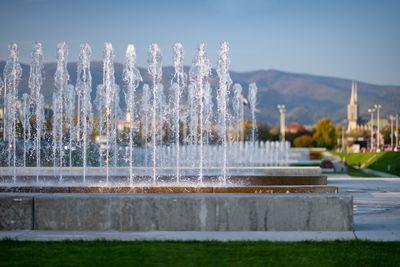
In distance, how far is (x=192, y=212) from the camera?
1059 cm

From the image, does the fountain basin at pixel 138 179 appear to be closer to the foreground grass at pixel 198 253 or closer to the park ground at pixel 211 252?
the park ground at pixel 211 252

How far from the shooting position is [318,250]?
28.6ft

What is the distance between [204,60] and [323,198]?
462 inches

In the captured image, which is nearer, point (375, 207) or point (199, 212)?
point (199, 212)

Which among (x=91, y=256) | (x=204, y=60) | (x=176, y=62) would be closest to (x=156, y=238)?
(x=91, y=256)

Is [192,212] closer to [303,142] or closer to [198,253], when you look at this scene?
[198,253]

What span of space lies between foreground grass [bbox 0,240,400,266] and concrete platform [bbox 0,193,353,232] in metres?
1.25

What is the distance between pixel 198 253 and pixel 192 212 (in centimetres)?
210

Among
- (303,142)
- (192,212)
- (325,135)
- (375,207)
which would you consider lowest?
(375,207)

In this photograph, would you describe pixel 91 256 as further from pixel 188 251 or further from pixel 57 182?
pixel 57 182

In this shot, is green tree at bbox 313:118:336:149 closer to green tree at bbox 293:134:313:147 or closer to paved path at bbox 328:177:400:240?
green tree at bbox 293:134:313:147

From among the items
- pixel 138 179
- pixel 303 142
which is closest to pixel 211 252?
pixel 138 179

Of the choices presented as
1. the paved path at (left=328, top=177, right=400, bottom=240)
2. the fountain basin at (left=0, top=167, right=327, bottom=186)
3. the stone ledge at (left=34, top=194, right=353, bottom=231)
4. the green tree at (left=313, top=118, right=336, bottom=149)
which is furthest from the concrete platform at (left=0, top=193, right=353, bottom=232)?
the green tree at (left=313, top=118, right=336, bottom=149)

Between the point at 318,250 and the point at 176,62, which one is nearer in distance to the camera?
the point at 318,250
